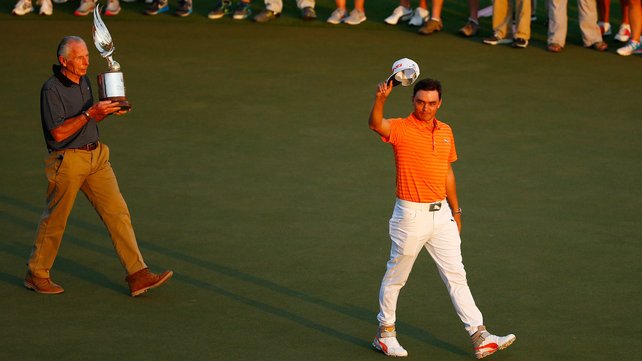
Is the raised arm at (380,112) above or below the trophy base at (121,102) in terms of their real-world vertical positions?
above

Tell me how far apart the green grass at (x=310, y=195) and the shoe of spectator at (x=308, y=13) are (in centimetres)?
27

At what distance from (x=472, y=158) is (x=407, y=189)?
4940 millimetres

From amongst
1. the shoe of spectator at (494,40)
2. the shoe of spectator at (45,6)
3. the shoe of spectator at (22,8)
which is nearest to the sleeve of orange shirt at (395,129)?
the shoe of spectator at (494,40)

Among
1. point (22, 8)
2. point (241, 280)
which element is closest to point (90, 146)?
point (241, 280)

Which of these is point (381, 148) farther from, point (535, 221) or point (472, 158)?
point (535, 221)

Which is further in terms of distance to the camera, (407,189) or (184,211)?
(184,211)

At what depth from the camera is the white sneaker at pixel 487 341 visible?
812cm

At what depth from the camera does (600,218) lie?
11.1m

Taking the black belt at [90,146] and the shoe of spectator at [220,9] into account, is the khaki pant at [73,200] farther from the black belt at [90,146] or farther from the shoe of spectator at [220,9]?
the shoe of spectator at [220,9]

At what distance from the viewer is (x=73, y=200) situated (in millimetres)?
9312

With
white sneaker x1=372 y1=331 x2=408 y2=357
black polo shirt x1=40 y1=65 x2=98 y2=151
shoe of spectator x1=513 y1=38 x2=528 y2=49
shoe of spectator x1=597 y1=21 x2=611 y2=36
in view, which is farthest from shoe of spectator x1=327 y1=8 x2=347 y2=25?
white sneaker x1=372 y1=331 x2=408 y2=357

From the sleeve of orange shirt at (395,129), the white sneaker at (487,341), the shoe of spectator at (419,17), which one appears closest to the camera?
the sleeve of orange shirt at (395,129)

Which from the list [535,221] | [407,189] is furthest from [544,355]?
[535,221]

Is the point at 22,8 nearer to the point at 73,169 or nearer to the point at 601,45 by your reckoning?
the point at 601,45
